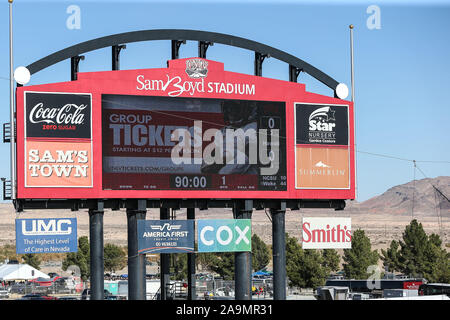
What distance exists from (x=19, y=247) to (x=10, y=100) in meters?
6.48

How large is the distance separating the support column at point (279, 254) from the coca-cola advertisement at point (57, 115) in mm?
10330

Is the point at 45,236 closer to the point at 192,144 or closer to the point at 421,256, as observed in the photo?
the point at 192,144

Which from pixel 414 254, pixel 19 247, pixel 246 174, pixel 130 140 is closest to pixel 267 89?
pixel 246 174

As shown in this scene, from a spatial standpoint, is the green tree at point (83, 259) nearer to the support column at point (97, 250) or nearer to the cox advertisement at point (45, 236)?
the support column at point (97, 250)

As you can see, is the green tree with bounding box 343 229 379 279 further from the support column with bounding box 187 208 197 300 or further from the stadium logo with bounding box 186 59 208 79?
the stadium logo with bounding box 186 59 208 79

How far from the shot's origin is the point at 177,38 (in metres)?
36.9

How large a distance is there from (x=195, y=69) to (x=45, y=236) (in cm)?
1028

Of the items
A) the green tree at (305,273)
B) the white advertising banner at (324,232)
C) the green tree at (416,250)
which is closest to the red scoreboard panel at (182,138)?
the white advertising banner at (324,232)

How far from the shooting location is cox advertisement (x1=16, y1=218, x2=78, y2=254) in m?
34.2

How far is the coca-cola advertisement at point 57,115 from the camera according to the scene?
112 ft

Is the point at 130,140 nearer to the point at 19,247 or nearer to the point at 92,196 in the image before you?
the point at 92,196

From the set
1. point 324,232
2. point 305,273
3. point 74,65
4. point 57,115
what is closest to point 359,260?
point 305,273
